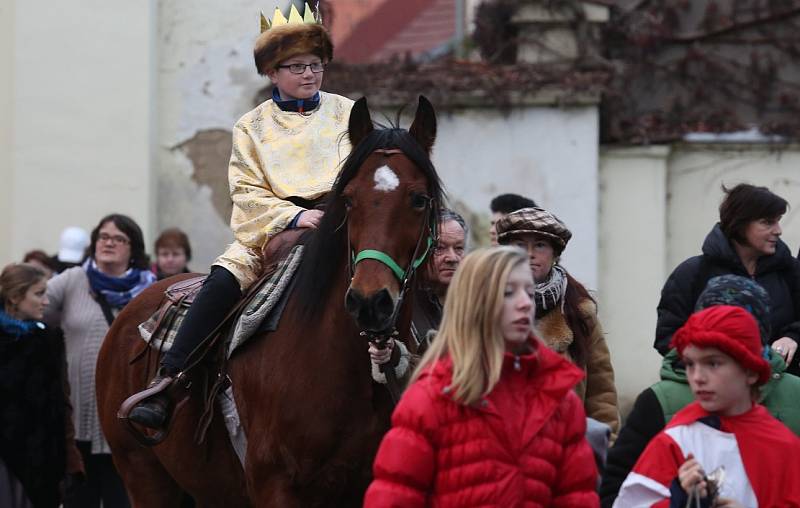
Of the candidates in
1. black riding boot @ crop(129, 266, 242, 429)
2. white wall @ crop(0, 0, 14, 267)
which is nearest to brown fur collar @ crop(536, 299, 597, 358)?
black riding boot @ crop(129, 266, 242, 429)

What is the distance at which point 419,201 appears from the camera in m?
5.87

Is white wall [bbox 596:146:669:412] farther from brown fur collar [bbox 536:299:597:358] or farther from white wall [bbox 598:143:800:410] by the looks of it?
brown fur collar [bbox 536:299:597:358]

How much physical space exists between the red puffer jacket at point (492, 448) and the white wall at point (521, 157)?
29.0 ft

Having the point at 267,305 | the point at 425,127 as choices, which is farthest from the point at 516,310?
the point at 267,305

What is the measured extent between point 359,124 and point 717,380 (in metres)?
2.23

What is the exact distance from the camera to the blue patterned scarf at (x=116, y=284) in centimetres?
985

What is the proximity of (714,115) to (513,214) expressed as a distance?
7.61 metres

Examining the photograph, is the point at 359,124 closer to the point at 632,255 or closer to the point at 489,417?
the point at 489,417

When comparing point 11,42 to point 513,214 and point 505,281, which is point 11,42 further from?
point 505,281

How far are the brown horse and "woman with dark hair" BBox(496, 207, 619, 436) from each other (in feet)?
2.04

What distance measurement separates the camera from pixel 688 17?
1432 centimetres

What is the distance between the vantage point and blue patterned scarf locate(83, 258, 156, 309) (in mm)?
9852

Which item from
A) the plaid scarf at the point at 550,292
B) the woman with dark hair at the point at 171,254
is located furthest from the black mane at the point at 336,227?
the woman with dark hair at the point at 171,254

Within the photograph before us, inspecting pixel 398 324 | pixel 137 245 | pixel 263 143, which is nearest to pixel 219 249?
pixel 137 245
